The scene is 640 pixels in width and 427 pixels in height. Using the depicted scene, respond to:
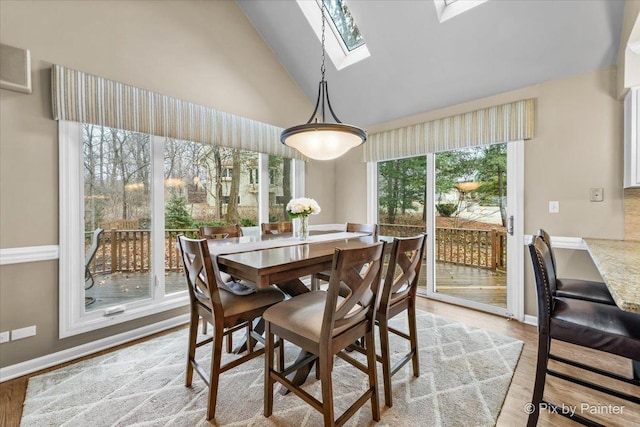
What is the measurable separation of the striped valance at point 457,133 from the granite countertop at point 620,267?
1207 mm

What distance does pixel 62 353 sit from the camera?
7.00 ft

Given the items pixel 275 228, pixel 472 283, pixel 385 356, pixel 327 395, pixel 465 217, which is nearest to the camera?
pixel 327 395

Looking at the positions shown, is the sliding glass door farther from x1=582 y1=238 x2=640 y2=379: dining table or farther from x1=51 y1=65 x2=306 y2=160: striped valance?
x1=51 y1=65 x2=306 y2=160: striped valance

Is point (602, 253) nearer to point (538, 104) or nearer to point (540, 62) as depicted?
point (538, 104)

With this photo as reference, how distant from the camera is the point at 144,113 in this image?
8.09 feet

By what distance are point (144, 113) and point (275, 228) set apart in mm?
1636

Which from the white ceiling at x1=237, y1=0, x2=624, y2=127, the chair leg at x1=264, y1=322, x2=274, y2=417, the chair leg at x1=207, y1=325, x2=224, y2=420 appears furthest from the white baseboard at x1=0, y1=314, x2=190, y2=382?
the white ceiling at x1=237, y1=0, x2=624, y2=127

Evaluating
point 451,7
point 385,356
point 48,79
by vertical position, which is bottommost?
point 385,356

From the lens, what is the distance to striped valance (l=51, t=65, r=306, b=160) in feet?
6.84

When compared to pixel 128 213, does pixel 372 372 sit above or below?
below

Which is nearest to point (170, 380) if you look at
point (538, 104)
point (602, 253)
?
point (602, 253)

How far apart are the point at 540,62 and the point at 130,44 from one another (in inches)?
150

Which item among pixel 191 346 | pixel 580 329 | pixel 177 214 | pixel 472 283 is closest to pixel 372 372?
pixel 580 329

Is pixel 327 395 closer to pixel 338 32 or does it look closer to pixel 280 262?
pixel 280 262
